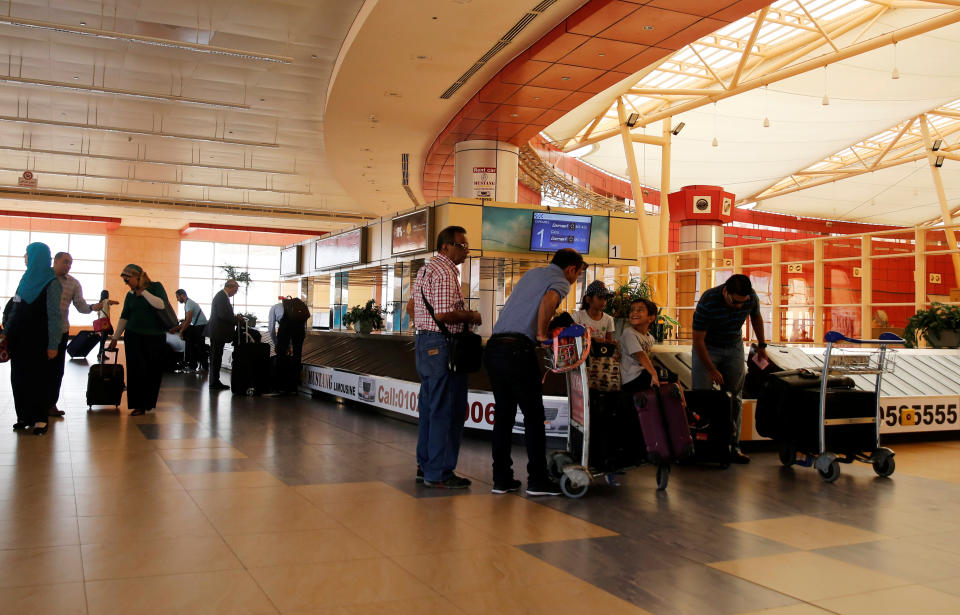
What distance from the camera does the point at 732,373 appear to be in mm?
5871

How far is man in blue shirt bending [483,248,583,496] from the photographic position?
15.1 ft

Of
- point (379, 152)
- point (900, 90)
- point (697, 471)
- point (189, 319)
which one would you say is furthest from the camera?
point (900, 90)

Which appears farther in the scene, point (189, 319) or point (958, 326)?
point (189, 319)

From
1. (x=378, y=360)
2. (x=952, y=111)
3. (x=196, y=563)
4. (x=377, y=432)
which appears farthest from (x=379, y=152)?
(x=952, y=111)

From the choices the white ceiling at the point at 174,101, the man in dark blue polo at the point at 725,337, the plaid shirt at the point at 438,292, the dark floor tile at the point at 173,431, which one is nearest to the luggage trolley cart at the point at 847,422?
the man in dark blue polo at the point at 725,337

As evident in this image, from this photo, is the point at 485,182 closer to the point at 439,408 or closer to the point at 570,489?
the point at 439,408

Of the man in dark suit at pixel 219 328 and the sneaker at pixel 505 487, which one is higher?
the man in dark suit at pixel 219 328

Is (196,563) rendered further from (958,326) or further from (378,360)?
(958,326)

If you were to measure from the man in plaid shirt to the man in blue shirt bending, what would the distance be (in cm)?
25

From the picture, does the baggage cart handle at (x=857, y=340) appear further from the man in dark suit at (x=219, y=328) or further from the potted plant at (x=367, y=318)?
the man in dark suit at (x=219, y=328)

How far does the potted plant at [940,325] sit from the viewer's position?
374 inches

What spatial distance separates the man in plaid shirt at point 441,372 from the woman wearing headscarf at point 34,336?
357 centimetres

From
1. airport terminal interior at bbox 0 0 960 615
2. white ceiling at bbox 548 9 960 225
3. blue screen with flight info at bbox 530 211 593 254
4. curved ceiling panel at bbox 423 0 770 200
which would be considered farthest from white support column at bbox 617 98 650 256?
blue screen with flight info at bbox 530 211 593 254

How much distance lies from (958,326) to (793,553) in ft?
24.7
